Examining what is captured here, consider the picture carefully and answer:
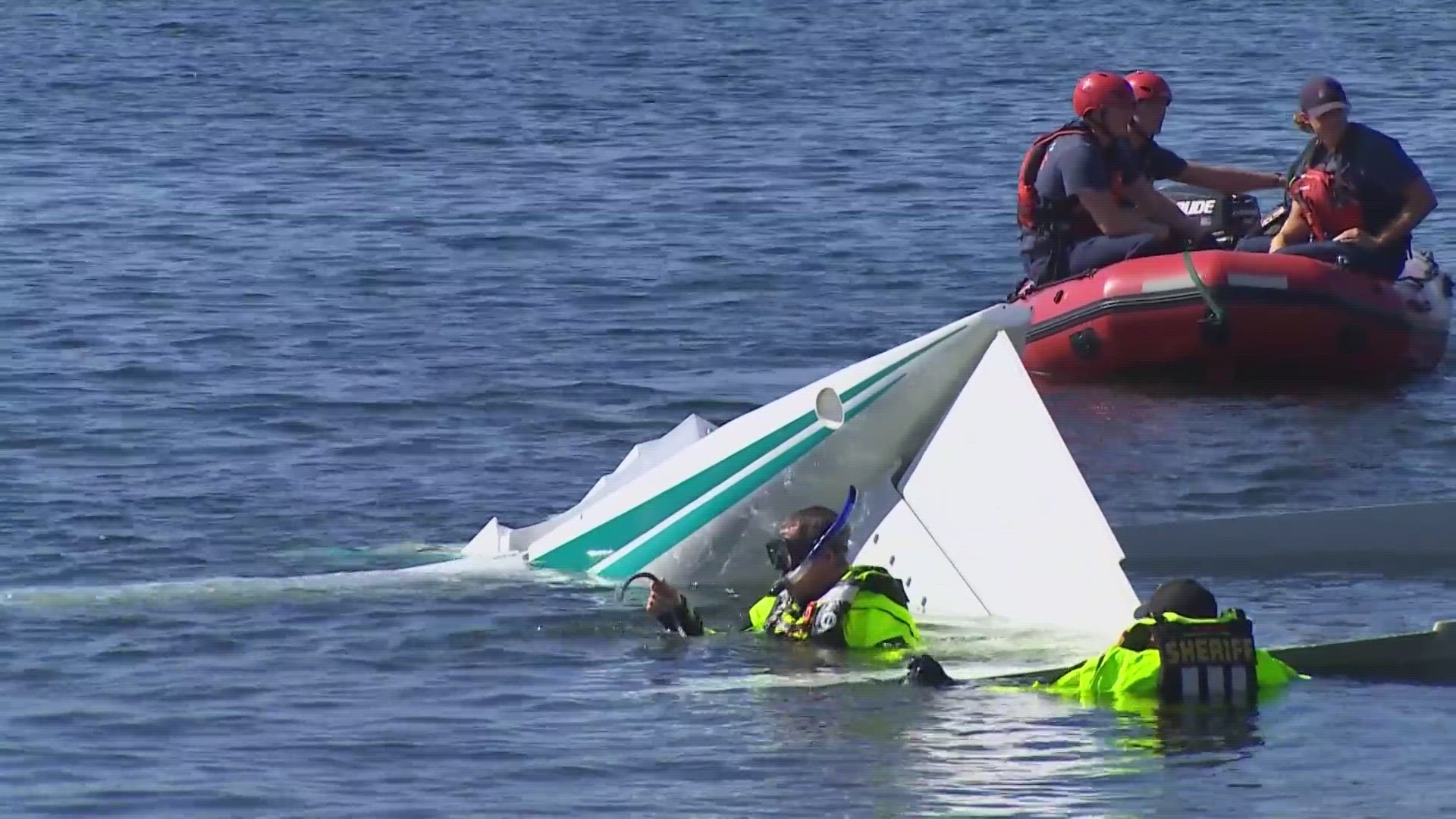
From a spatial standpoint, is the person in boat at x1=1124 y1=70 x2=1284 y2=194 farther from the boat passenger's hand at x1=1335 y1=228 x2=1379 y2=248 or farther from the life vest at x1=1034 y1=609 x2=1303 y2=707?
the life vest at x1=1034 y1=609 x2=1303 y2=707

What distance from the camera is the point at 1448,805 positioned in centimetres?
816

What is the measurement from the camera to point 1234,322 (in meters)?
15.2

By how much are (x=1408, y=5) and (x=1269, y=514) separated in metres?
30.9

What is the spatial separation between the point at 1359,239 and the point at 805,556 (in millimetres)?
6328

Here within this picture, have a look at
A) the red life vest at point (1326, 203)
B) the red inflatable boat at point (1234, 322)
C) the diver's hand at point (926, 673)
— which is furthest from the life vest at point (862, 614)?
the red life vest at point (1326, 203)

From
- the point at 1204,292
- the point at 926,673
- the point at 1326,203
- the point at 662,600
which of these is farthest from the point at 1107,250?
the point at 926,673

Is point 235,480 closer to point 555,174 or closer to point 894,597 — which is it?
point 894,597

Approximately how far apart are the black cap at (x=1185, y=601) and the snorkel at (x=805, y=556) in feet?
4.55

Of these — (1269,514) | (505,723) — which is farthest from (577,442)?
(505,723)

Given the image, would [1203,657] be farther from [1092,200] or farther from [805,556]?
[1092,200]

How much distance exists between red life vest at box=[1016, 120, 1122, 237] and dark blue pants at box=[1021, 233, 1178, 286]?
0.36 ft

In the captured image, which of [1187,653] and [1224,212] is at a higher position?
[1224,212]

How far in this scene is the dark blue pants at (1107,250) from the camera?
607 inches

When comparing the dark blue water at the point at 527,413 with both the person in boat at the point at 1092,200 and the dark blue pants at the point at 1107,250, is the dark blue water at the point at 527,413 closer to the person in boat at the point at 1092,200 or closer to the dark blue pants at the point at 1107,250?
the dark blue pants at the point at 1107,250
